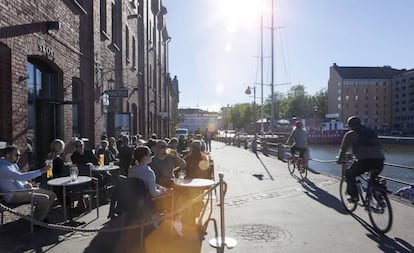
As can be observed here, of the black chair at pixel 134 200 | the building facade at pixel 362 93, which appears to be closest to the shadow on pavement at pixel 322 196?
the black chair at pixel 134 200

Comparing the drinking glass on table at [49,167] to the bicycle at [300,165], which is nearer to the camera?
the drinking glass on table at [49,167]

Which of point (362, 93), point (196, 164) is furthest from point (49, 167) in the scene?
point (362, 93)

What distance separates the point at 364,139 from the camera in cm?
721

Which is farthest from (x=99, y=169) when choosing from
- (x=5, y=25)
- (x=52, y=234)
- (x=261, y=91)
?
(x=261, y=91)

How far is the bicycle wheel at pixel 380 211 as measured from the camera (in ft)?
21.5

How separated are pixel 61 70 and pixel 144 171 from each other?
20.3 feet

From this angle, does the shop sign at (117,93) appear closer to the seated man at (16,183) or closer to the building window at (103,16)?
the building window at (103,16)

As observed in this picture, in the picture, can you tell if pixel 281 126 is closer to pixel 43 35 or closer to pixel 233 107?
pixel 233 107

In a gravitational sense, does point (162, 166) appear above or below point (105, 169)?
above

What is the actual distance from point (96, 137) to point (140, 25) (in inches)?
479

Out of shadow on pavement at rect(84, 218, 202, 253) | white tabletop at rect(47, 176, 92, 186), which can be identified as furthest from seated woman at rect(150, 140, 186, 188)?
white tabletop at rect(47, 176, 92, 186)

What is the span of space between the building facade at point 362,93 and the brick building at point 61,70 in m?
109

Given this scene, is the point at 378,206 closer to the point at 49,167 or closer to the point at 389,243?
the point at 389,243

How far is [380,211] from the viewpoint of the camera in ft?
22.1
